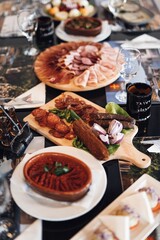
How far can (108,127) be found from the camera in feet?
4.06

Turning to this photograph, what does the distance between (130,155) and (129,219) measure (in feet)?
0.94

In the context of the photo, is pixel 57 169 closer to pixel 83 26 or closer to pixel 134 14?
pixel 83 26

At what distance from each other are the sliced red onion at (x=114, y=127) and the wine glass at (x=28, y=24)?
2.39 ft

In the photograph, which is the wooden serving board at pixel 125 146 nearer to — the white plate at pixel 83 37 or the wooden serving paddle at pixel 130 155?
the wooden serving paddle at pixel 130 155

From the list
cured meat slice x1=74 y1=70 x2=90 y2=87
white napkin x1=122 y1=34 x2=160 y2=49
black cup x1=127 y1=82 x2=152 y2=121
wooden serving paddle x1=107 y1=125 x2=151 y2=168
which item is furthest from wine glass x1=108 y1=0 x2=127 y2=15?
wooden serving paddle x1=107 y1=125 x2=151 y2=168

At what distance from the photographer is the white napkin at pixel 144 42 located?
5.78ft

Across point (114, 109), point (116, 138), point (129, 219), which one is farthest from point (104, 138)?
point (129, 219)

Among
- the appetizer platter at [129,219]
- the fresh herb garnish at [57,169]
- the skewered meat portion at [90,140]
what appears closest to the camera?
the appetizer platter at [129,219]

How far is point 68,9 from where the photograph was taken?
6.75 ft

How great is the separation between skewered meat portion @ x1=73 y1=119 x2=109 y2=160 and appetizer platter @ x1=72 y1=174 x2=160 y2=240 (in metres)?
0.18

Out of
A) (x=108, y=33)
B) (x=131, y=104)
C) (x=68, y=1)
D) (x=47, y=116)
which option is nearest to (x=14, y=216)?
(x=47, y=116)

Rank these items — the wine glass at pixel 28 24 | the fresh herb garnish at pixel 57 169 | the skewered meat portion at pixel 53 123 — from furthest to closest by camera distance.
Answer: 1. the wine glass at pixel 28 24
2. the skewered meat portion at pixel 53 123
3. the fresh herb garnish at pixel 57 169

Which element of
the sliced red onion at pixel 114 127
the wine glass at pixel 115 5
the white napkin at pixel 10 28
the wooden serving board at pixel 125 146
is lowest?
the white napkin at pixel 10 28

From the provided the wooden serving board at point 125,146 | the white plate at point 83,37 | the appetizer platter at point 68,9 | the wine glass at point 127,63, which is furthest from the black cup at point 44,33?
the wooden serving board at point 125,146
